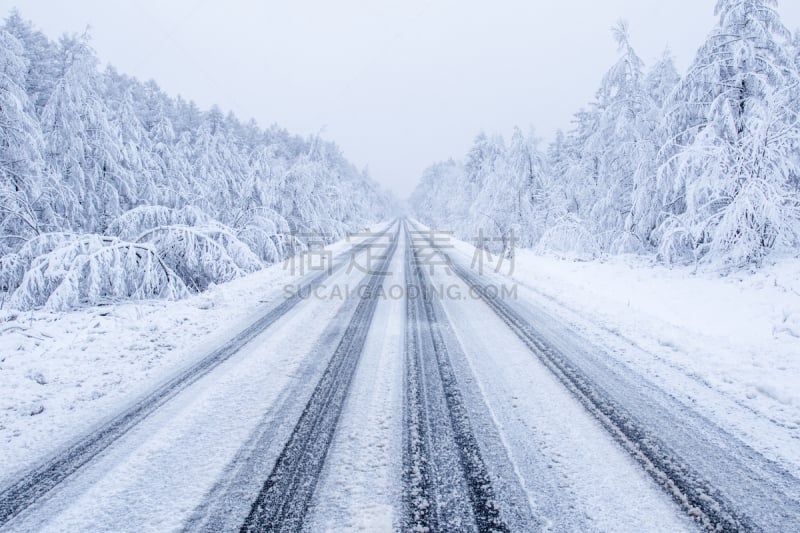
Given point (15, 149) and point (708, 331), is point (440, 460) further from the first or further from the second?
point (15, 149)

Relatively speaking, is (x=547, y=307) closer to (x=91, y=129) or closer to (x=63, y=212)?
(x=63, y=212)

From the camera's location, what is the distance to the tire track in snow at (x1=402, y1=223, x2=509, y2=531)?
7.39 ft

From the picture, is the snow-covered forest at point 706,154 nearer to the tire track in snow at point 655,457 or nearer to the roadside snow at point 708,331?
the roadside snow at point 708,331

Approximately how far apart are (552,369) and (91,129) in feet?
60.6

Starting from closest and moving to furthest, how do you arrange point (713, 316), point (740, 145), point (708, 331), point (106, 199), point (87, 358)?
1. point (87, 358)
2. point (708, 331)
3. point (713, 316)
4. point (740, 145)
5. point (106, 199)

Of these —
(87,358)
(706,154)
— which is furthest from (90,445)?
(706,154)

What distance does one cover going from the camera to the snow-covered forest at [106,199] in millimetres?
7047

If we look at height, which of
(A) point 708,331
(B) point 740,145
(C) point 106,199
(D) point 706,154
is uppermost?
(B) point 740,145

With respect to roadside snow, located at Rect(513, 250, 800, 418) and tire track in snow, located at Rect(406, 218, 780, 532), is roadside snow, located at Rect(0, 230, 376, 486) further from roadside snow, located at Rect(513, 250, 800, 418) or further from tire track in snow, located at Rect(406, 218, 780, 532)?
roadside snow, located at Rect(513, 250, 800, 418)

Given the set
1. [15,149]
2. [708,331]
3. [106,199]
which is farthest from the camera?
[106,199]

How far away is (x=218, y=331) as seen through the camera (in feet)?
19.9

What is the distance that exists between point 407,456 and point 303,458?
0.78 m

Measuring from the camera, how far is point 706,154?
946 centimetres

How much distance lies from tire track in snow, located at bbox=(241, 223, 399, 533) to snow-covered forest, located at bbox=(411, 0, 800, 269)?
978 centimetres
